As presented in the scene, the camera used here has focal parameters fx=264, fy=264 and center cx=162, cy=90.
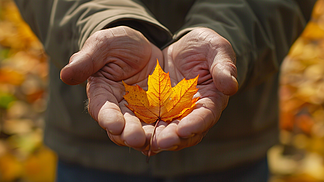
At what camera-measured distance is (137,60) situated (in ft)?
2.96

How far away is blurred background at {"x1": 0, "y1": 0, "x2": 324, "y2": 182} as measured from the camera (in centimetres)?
190

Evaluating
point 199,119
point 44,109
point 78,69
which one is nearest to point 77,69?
point 78,69

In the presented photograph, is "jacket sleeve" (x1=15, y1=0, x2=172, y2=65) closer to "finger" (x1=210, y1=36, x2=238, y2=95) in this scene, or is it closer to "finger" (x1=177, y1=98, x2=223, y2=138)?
"finger" (x1=210, y1=36, x2=238, y2=95)

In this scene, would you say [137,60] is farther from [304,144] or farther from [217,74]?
[304,144]

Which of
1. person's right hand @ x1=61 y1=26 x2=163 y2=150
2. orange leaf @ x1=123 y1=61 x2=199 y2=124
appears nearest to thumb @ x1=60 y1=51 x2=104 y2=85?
person's right hand @ x1=61 y1=26 x2=163 y2=150

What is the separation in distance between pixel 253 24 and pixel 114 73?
1.87ft

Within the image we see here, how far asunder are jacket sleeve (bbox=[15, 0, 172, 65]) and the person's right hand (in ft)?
0.22

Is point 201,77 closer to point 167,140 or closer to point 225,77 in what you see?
point 225,77

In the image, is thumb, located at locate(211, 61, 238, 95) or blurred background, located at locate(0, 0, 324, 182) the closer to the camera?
thumb, located at locate(211, 61, 238, 95)

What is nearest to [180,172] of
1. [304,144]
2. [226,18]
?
[226,18]

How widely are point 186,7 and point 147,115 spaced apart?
559mm

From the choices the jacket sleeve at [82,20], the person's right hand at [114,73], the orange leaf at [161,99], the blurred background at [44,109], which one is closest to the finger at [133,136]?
the person's right hand at [114,73]

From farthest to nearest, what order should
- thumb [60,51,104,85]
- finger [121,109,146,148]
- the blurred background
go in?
the blurred background
thumb [60,51,104,85]
finger [121,109,146,148]

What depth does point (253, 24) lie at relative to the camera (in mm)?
1021
